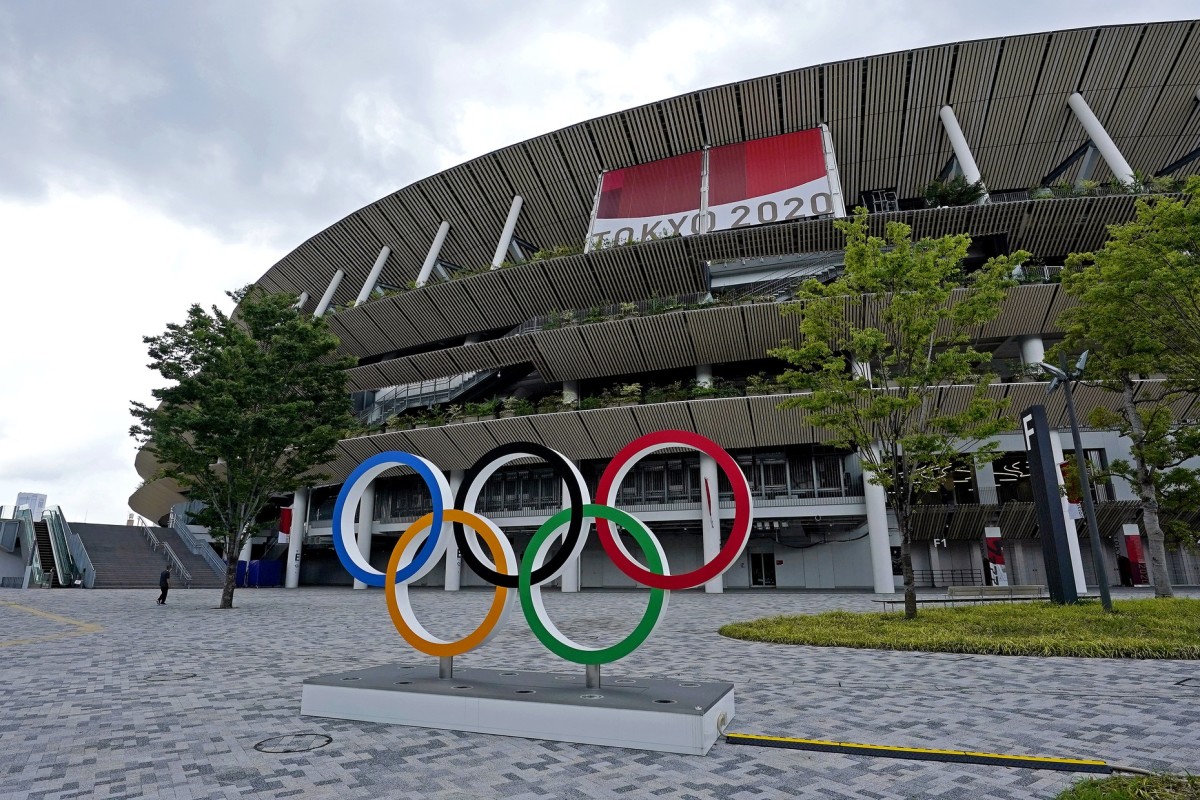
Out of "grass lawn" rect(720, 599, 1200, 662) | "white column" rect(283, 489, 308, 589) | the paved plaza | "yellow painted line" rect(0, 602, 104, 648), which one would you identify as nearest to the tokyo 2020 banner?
"grass lawn" rect(720, 599, 1200, 662)

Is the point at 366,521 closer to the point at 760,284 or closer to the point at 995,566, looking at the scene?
the point at 760,284

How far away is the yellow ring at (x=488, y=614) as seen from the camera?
6.98m

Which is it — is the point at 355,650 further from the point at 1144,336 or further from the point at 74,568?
the point at 74,568

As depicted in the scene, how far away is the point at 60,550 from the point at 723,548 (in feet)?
134

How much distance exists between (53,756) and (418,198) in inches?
1371

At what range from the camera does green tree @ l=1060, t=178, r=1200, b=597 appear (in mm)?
12531

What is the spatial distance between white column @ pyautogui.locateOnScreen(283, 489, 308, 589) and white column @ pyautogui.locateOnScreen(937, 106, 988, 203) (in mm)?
36526

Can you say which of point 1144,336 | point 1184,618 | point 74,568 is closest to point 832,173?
point 1144,336

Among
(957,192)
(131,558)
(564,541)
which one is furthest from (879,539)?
(131,558)

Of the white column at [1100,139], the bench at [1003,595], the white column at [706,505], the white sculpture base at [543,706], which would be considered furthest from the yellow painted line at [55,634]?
the white column at [1100,139]

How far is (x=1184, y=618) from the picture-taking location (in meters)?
12.2

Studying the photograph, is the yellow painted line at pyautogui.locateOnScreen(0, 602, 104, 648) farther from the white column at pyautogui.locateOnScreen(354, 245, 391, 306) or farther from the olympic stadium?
the white column at pyautogui.locateOnScreen(354, 245, 391, 306)

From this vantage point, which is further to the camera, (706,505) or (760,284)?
(760,284)

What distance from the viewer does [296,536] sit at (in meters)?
37.9
